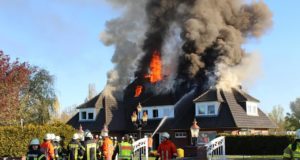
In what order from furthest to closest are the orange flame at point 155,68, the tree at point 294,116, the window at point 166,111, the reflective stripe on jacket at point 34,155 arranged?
1. the tree at point 294,116
2. the orange flame at point 155,68
3. the window at point 166,111
4. the reflective stripe on jacket at point 34,155

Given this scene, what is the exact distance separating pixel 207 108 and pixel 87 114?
12.5m

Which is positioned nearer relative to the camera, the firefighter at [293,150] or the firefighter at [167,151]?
the firefighter at [293,150]

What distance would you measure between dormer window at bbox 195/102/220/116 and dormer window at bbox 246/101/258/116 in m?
3.19

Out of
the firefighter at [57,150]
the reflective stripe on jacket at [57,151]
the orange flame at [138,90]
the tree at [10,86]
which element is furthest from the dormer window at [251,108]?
the reflective stripe on jacket at [57,151]

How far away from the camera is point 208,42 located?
169 feet

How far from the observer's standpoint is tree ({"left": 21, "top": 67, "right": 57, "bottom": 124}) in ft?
163

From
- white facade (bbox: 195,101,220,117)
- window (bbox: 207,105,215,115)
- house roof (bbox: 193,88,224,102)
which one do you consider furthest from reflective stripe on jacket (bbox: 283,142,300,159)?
window (bbox: 207,105,215,115)

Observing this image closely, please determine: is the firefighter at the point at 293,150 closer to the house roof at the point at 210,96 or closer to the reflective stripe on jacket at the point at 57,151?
the reflective stripe on jacket at the point at 57,151

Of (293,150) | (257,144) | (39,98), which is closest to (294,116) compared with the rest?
(257,144)

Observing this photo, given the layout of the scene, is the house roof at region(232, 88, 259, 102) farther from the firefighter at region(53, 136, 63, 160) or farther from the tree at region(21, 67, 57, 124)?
the firefighter at region(53, 136, 63, 160)

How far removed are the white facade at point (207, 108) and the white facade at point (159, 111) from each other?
306 cm

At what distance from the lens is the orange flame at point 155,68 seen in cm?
5391

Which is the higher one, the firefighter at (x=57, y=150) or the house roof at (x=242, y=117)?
the house roof at (x=242, y=117)

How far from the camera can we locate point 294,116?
58.1m
